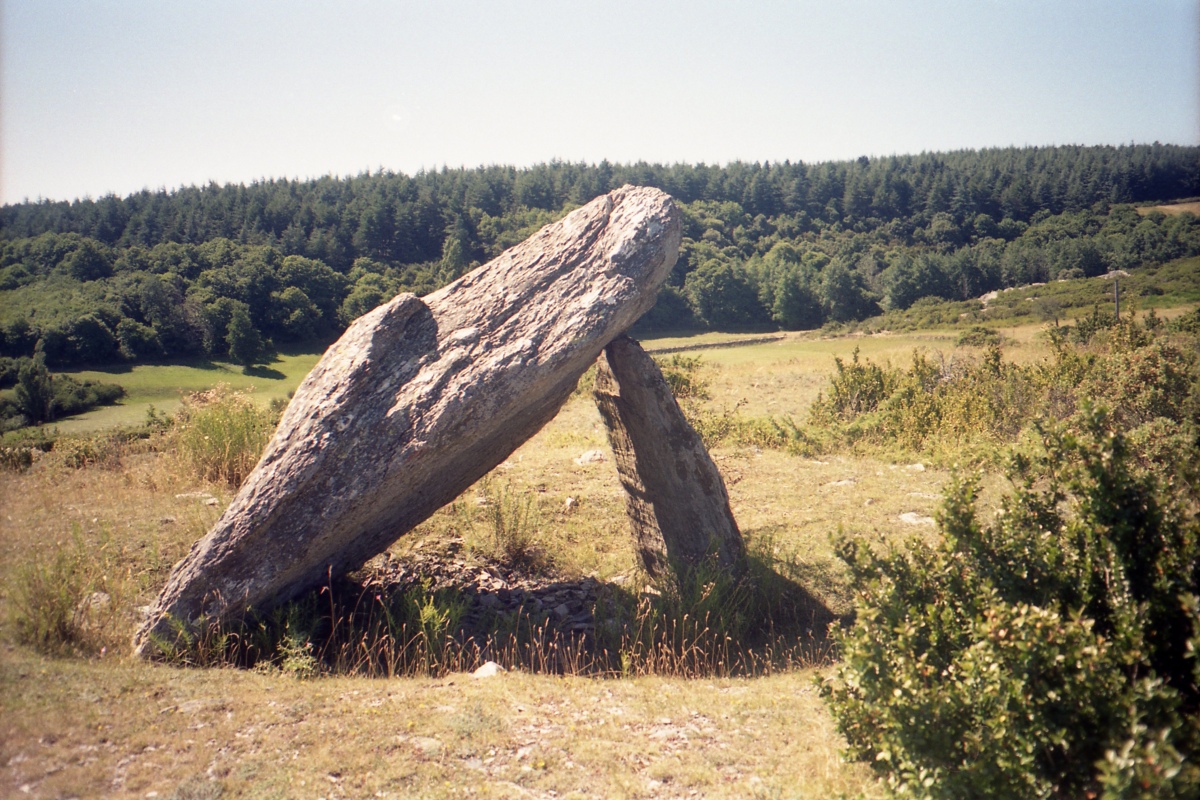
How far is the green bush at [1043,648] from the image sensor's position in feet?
9.32

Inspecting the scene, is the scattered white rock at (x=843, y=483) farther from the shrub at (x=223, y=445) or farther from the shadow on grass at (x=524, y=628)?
the shrub at (x=223, y=445)

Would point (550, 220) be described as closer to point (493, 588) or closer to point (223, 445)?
point (223, 445)

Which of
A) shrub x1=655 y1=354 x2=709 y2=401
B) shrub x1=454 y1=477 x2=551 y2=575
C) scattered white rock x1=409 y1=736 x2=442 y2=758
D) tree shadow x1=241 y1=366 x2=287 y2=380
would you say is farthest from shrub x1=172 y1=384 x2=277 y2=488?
tree shadow x1=241 y1=366 x2=287 y2=380

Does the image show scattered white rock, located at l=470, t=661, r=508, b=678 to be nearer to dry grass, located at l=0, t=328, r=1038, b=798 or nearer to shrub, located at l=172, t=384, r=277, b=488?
dry grass, located at l=0, t=328, r=1038, b=798

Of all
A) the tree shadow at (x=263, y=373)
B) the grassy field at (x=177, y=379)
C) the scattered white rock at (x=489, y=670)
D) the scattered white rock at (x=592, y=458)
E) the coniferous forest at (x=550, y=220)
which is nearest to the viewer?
the scattered white rock at (x=489, y=670)

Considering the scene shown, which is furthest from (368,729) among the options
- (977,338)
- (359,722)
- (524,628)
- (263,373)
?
(977,338)

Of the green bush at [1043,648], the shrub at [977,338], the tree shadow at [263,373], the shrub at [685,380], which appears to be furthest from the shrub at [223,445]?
the shrub at [977,338]

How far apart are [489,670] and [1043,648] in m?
4.23

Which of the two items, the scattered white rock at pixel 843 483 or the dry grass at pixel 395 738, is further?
the scattered white rock at pixel 843 483

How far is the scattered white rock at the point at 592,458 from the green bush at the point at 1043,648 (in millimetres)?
8544

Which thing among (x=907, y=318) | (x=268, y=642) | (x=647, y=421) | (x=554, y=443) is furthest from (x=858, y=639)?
(x=907, y=318)

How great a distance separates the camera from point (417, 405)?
21.3 ft

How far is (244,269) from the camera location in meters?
39.0

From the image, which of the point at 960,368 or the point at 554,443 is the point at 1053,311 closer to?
the point at 960,368
